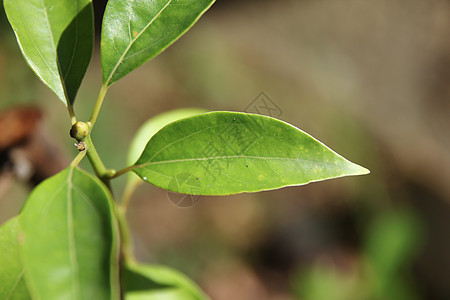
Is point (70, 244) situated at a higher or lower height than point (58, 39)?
lower

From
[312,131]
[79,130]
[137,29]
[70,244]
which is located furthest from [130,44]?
[312,131]

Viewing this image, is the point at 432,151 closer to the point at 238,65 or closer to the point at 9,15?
the point at 238,65

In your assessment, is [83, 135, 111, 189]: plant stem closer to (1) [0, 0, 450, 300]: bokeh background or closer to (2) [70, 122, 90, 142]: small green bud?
(2) [70, 122, 90, 142]: small green bud

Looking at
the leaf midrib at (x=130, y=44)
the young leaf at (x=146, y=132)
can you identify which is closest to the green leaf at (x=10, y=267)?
the leaf midrib at (x=130, y=44)

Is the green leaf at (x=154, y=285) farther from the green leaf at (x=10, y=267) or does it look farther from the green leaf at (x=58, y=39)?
the green leaf at (x=58, y=39)

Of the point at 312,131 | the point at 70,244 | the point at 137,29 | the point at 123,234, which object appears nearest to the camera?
the point at 70,244

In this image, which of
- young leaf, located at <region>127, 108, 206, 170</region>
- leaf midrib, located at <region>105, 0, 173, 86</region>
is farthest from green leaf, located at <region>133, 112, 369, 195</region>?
young leaf, located at <region>127, 108, 206, 170</region>

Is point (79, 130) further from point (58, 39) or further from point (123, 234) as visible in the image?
point (123, 234)
